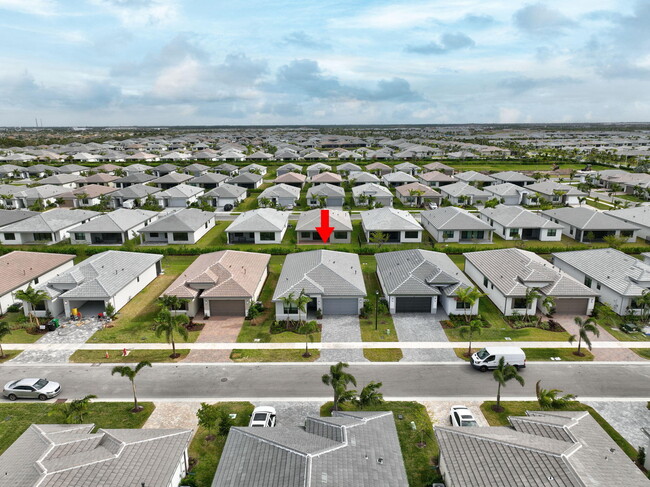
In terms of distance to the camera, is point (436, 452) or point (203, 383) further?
point (203, 383)

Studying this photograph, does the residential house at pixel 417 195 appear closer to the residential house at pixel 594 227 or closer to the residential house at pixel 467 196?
the residential house at pixel 467 196

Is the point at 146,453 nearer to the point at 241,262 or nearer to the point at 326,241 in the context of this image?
the point at 241,262

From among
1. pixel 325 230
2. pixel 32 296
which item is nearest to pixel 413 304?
pixel 325 230

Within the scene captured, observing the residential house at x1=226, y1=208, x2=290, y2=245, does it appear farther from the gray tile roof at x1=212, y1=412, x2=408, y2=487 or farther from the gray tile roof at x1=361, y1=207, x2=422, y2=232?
the gray tile roof at x1=212, y1=412, x2=408, y2=487

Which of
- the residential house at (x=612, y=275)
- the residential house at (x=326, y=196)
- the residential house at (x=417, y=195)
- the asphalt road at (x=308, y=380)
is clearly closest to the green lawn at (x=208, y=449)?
the asphalt road at (x=308, y=380)

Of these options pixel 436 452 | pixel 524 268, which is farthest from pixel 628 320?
pixel 436 452

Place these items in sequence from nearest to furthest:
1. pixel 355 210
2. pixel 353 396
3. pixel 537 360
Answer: pixel 353 396 → pixel 537 360 → pixel 355 210

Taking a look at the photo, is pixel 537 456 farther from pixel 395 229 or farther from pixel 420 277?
pixel 395 229
